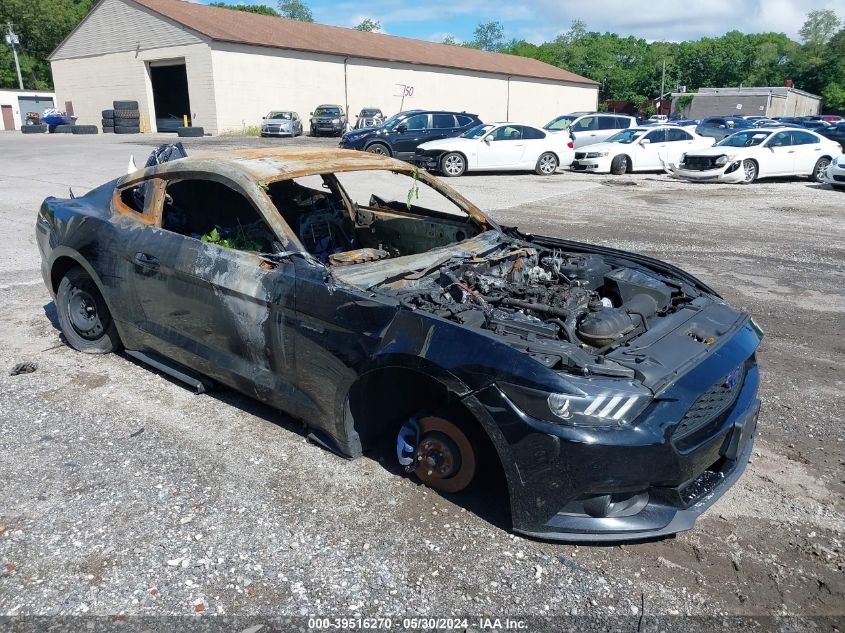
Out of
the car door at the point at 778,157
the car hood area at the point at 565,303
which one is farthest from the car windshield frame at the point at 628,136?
the car hood area at the point at 565,303

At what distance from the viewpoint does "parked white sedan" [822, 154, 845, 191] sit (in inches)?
628

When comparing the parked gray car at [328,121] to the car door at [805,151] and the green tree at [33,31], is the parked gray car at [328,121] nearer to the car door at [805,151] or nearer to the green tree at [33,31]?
the car door at [805,151]

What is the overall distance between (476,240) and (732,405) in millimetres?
1966

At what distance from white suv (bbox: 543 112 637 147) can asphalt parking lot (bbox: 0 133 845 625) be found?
58.8ft

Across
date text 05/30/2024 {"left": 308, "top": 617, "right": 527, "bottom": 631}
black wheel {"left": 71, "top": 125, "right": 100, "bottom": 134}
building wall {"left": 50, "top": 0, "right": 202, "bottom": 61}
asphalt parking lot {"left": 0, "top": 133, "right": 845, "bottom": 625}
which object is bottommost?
date text 05/30/2024 {"left": 308, "top": 617, "right": 527, "bottom": 631}

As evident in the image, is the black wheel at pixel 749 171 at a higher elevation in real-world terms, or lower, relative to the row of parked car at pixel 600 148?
lower

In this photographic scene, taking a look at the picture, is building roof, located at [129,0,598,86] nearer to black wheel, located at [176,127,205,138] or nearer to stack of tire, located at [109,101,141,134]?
black wheel, located at [176,127,205,138]

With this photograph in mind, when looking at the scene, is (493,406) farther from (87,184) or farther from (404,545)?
(87,184)

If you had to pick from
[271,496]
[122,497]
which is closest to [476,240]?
[271,496]

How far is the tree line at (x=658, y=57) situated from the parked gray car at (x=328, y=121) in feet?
142

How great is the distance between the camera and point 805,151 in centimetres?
1781

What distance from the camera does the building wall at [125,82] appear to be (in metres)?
34.5

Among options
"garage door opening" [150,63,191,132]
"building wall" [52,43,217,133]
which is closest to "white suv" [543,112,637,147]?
"building wall" [52,43,217,133]

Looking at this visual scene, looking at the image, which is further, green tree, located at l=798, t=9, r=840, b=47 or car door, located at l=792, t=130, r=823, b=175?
green tree, located at l=798, t=9, r=840, b=47
